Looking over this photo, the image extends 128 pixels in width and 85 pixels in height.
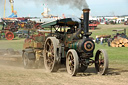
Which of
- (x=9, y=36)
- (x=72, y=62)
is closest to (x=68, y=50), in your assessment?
(x=72, y=62)

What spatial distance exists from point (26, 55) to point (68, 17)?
2.59 m

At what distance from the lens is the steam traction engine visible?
791 centimetres

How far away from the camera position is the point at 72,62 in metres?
8.06

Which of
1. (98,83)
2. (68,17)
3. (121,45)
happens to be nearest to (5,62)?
(68,17)

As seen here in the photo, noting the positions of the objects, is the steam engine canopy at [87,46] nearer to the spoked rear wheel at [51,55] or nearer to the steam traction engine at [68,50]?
the steam traction engine at [68,50]

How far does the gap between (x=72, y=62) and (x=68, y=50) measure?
68 cm

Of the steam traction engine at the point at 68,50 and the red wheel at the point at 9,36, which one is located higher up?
the steam traction engine at the point at 68,50

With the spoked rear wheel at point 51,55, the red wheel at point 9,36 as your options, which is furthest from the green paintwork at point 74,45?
the red wheel at point 9,36

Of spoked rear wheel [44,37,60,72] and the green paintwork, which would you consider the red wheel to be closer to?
spoked rear wheel [44,37,60,72]

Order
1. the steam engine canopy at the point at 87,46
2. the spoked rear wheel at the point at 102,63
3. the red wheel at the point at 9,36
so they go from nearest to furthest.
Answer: the spoked rear wheel at the point at 102,63 → the steam engine canopy at the point at 87,46 → the red wheel at the point at 9,36

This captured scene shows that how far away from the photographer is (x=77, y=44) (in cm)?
812

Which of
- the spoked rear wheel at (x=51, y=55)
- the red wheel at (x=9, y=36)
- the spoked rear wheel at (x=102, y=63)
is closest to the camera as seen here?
the spoked rear wheel at (x=102, y=63)

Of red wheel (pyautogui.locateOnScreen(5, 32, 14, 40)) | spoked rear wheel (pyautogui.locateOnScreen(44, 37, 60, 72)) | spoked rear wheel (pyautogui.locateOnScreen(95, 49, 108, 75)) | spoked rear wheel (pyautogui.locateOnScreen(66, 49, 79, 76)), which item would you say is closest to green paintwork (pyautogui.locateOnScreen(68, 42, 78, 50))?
spoked rear wheel (pyautogui.locateOnScreen(66, 49, 79, 76))

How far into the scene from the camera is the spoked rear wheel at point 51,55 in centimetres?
842
